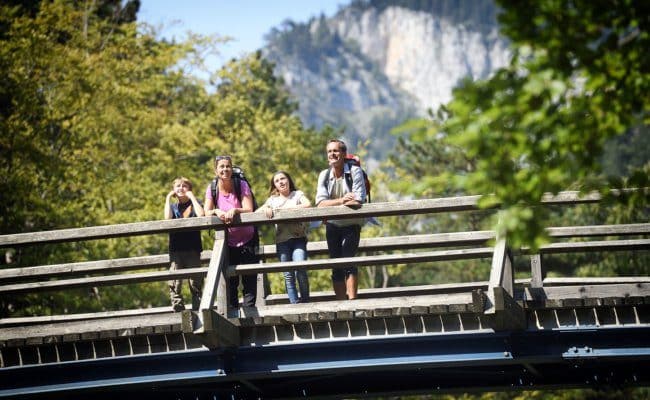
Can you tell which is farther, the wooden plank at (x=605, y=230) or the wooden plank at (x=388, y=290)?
the wooden plank at (x=388, y=290)

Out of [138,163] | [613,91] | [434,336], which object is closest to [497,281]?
[434,336]

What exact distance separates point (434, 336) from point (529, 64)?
4296mm

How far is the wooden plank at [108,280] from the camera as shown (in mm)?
10430

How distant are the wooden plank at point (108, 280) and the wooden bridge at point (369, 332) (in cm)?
2

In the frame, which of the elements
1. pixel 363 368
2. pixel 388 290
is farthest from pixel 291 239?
pixel 363 368

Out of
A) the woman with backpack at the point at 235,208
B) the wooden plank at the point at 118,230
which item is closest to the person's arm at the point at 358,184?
the woman with backpack at the point at 235,208

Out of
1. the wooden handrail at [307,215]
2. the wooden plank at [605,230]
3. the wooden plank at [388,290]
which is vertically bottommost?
the wooden plank at [388,290]

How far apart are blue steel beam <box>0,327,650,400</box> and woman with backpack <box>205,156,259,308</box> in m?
0.75

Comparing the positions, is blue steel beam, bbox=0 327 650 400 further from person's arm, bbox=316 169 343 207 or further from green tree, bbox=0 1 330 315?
green tree, bbox=0 1 330 315

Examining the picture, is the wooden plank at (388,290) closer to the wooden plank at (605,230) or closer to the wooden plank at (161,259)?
the wooden plank at (161,259)

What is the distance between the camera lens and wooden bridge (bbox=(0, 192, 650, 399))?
980 cm

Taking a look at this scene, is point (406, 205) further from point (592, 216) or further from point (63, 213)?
point (592, 216)

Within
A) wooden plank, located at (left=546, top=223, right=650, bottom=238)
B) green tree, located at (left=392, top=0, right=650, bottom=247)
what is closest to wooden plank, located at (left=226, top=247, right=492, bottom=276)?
wooden plank, located at (left=546, top=223, right=650, bottom=238)

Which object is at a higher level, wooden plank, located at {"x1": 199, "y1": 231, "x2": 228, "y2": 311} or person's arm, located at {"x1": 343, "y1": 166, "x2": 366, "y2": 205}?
person's arm, located at {"x1": 343, "y1": 166, "x2": 366, "y2": 205}
